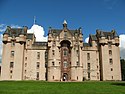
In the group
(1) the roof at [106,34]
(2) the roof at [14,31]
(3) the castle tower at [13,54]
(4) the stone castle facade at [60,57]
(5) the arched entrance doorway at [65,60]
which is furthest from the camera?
(1) the roof at [106,34]

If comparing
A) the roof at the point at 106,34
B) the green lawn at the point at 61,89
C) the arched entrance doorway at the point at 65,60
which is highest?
the roof at the point at 106,34

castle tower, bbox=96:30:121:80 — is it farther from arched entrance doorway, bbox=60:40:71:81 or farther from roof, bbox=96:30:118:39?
arched entrance doorway, bbox=60:40:71:81

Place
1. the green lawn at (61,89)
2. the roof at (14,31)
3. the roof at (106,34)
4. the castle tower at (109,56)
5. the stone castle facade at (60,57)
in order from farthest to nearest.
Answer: the roof at (106,34)
the roof at (14,31)
the castle tower at (109,56)
the stone castle facade at (60,57)
the green lawn at (61,89)

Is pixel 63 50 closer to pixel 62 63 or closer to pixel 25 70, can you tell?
pixel 62 63

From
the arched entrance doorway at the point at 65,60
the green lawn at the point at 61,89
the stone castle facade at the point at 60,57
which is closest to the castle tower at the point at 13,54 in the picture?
the stone castle facade at the point at 60,57

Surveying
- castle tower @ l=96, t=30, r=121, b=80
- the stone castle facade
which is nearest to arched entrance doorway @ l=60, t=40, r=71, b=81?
the stone castle facade

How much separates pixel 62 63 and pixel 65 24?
599 inches

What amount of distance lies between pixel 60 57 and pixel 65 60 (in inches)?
88.8

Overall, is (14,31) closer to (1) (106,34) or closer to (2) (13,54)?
(2) (13,54)

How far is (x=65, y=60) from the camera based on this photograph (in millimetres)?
75375

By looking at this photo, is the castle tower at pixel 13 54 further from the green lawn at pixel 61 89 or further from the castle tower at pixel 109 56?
the green lawn at pixel 61 89

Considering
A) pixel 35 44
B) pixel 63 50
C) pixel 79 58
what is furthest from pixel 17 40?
pixel 79 58

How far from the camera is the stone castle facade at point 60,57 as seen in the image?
73500 millimetres

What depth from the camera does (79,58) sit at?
73.9 meters
